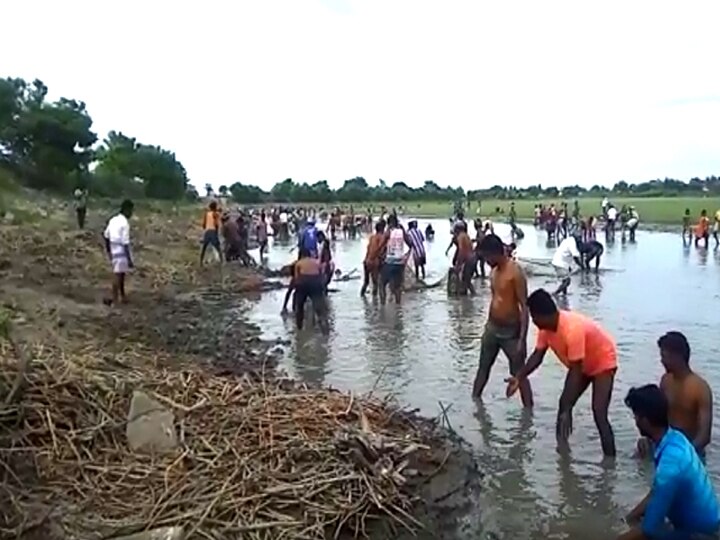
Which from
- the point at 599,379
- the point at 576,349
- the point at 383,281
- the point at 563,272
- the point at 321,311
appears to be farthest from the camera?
the point at 563,272

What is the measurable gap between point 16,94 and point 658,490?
56.8 meters

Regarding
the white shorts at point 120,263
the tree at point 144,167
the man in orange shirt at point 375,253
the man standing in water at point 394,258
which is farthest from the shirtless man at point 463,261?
the tree at point 144,167

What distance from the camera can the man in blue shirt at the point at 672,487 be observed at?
4.59 metres

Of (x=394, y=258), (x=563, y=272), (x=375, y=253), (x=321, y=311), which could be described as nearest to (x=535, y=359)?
(x=321, y=311)

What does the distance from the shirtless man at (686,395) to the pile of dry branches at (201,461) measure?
1.81 meters

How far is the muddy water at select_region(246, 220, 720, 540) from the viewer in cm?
701

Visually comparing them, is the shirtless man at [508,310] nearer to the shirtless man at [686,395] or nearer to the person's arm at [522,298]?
the person's arm at [522,298]

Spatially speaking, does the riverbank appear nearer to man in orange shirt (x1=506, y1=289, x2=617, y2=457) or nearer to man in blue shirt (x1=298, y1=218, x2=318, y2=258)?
man in orange shirt (x1=506, y1=289, x2=617, y2=457)

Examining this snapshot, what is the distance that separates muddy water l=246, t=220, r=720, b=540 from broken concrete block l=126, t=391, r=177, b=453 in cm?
235

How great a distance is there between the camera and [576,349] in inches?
284

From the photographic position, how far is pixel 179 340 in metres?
13.0

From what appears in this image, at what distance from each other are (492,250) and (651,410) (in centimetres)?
390

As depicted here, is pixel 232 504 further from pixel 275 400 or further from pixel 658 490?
pixel 658 490

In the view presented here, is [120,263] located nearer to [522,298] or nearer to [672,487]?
[522,298]
